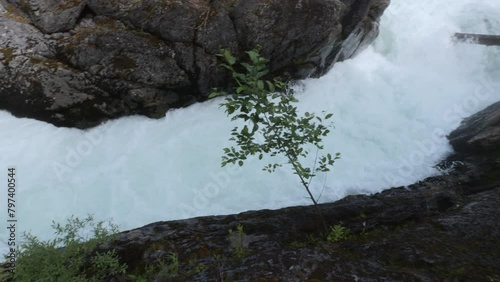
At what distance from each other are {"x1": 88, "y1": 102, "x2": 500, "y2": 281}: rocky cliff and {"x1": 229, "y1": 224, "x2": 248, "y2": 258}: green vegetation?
0.02m

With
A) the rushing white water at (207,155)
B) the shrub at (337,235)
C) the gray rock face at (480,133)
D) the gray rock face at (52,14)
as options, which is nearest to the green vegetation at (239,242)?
the shrub at (337,235)

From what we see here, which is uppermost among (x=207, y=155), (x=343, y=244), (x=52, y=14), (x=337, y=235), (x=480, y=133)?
(x=52, y=14)

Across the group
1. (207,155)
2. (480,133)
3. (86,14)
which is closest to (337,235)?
(207,155)

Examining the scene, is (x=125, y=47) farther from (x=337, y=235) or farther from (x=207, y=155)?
(x=337, y=235)

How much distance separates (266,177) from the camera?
24.1 feet

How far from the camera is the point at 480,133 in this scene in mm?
7832

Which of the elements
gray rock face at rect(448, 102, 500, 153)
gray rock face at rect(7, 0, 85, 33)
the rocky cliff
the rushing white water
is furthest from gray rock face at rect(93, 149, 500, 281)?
gray rock face at rect(7, 0, 85, 33)

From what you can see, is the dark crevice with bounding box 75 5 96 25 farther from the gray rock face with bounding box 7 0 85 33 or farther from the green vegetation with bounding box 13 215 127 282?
the green vegetation with bounding box 13 215 127 282

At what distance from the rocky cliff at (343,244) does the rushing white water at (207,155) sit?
168 centimetres

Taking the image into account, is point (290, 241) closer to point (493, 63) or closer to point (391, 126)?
point (391, 126)

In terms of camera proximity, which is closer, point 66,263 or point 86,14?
point 66,263

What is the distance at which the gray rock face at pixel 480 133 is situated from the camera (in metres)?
7.36

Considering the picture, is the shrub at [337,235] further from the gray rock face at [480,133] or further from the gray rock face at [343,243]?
the gray rock face at [480,133]

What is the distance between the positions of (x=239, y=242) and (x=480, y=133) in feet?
21.0
